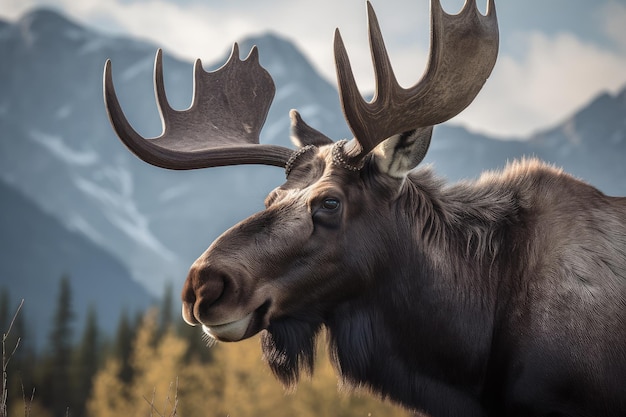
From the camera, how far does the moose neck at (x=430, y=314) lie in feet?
15.9

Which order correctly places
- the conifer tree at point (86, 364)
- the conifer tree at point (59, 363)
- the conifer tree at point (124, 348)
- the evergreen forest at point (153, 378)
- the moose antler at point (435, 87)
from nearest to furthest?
1. the moose antler at point (435, 87)
2. the evergreen forest at point (153, 378)
3. the conifer tree at point (124, 348)
4. the conifer tree at point (59, 363)
5. the conifer tree at point (86, 364)

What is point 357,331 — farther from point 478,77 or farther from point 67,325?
point 67,325

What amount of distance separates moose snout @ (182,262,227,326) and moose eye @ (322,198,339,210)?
78cm

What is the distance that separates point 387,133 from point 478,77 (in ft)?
2.12

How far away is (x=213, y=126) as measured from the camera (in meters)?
6.39

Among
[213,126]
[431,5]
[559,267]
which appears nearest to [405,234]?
[559,267]

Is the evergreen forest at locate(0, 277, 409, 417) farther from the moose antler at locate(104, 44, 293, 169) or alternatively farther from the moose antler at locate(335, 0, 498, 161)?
the moose antler at locate(335, 0, 498, 161)

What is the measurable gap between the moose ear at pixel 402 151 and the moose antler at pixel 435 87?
0.05m

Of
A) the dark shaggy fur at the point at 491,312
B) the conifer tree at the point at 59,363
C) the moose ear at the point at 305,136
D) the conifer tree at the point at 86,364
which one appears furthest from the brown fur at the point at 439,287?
the conifer tree at the point at 86,364

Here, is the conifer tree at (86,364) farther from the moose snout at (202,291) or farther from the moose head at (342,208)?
the moose snout at (202,291)

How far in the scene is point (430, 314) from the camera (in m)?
4.90

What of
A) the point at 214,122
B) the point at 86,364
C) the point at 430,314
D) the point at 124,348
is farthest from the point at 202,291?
the point at 86,364

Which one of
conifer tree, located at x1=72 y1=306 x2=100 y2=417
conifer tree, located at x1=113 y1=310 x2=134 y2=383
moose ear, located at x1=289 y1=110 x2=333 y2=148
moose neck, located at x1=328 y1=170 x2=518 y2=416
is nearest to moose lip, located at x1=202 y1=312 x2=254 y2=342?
moose neck, located at x1=328 y1=170 x2=518 y2=416

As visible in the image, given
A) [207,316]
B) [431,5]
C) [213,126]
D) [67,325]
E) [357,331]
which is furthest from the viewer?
[67,325]
